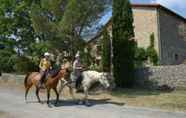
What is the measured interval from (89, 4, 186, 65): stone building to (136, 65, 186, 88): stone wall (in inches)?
367

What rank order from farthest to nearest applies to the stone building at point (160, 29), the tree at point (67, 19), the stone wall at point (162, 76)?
the stone building at point (160, 29) → the stone wall at point (162, 76) → the tree at point (67, 19)

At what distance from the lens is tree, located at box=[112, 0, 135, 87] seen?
23938mm

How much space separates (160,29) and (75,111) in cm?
2088

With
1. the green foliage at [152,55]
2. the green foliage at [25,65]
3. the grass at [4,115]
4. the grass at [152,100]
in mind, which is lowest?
the grass at [4,115]

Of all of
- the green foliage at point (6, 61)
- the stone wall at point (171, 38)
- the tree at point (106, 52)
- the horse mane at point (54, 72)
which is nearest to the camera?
the horse mane at point (54, 72)

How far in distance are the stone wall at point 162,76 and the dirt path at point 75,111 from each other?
730cm

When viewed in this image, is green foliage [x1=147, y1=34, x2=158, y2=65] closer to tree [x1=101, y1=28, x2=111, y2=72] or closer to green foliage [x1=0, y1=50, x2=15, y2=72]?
tree [x1=101, y1=28, x2=111, y2=72]

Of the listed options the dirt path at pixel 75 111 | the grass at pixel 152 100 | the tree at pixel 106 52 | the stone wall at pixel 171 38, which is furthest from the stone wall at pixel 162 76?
the stone wall at pixel 171 38

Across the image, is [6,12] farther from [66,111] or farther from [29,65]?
[66,111]

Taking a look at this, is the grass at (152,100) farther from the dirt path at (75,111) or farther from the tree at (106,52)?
the tree at (106,52)

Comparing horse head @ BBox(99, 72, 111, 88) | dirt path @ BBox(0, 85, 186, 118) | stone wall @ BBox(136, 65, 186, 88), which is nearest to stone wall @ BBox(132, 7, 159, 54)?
stone wall @ BBox(136, 65, 186, 88)

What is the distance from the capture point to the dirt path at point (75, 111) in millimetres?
14468

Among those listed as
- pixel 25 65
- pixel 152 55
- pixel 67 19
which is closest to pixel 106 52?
pixel 67 19

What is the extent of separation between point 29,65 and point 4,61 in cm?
313
